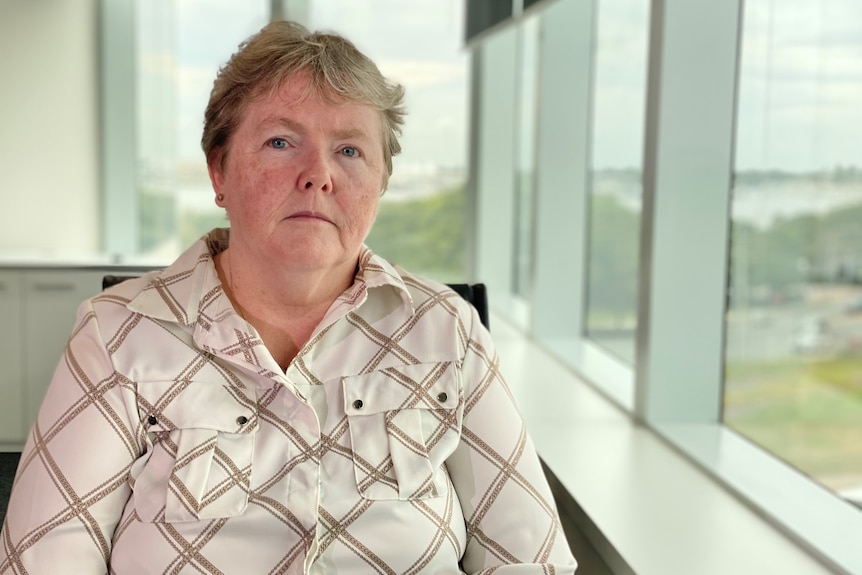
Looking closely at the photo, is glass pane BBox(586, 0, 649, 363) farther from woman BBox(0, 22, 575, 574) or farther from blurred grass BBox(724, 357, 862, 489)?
woman BBox(0, 22, 575, 574)

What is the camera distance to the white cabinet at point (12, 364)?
82.8 inches

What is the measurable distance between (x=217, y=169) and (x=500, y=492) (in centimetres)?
72

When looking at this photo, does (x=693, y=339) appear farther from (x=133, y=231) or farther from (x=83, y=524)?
(x=133, y=231)

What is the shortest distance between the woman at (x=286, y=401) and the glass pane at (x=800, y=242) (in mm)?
1219

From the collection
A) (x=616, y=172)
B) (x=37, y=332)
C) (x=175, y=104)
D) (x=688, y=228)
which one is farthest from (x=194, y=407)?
(x=175, y=104)

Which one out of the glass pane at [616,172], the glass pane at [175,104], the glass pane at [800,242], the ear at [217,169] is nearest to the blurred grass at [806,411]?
the glass pane at [800,242]

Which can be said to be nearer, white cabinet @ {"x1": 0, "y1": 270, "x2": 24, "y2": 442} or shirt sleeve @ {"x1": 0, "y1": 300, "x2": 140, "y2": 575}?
shirt sleeve @ {"x1": 0, "y1": 300, "x2": 140, "y2": 575}

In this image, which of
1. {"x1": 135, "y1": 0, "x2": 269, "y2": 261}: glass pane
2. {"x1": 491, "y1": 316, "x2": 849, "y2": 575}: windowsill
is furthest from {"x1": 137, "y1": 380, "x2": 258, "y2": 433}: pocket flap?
{"x1": 135, "y1": 0, "x2": 269, "y2": 261}: glass pane

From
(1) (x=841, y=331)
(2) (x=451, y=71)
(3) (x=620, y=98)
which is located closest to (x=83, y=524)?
(1) (x=841, y=331)

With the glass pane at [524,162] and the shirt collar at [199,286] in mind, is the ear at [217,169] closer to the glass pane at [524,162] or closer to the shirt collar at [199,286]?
the shirt collar at [199,286]

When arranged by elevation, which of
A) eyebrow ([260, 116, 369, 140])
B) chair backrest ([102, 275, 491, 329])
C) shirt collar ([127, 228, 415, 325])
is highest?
eyebrow ([260, 116, 369, 140])

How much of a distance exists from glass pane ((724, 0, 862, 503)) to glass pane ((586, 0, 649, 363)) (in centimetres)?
96

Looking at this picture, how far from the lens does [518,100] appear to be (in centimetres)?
639

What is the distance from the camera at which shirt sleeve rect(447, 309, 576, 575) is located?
164 centimetres
